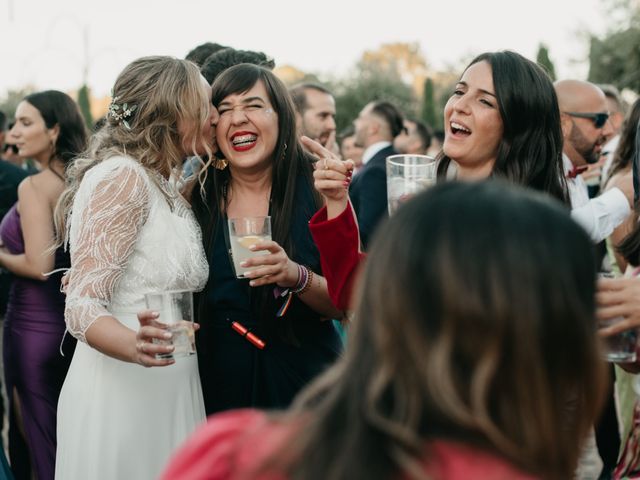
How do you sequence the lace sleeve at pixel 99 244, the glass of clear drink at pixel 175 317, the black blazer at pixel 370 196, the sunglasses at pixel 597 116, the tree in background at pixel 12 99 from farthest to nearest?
1. the tree in background at pixel 12 99
2. the black blazer at pixel 370 196
3. the sunglasses at pixel 597 116
4. the lace sleeve at pixel 99 244
5. the glass of clear drink at pixel 175 317

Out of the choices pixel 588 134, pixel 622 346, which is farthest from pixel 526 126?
pixel 588 134

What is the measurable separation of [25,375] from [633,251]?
359 cm

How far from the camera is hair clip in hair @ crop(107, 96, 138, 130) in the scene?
3137 millimetres

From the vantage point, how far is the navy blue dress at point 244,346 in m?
3.35

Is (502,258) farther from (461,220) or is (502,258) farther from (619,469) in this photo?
(619,469)

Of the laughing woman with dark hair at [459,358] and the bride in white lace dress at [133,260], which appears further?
the bride in white lace dress at [133,260]

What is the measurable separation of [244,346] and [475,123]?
1.35m

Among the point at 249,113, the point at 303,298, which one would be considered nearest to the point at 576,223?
the point at 303,298

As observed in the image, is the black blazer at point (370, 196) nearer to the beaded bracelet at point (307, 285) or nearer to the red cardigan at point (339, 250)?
the beaded bracelet at point (307, 285)

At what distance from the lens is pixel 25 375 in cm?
467

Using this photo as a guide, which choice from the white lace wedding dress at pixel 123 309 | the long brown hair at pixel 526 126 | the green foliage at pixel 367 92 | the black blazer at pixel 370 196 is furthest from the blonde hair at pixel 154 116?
the green foliage at pixel 367 92

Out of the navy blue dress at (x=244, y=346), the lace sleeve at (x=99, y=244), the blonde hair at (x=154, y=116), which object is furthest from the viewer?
the navy blue dress at (x=244, y=346)

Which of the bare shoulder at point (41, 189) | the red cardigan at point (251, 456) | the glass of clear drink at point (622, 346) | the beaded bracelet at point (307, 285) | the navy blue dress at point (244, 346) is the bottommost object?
the navy blue dress at point (244, 346)

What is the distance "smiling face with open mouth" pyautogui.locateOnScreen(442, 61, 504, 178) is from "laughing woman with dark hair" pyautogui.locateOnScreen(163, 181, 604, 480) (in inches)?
67.4
